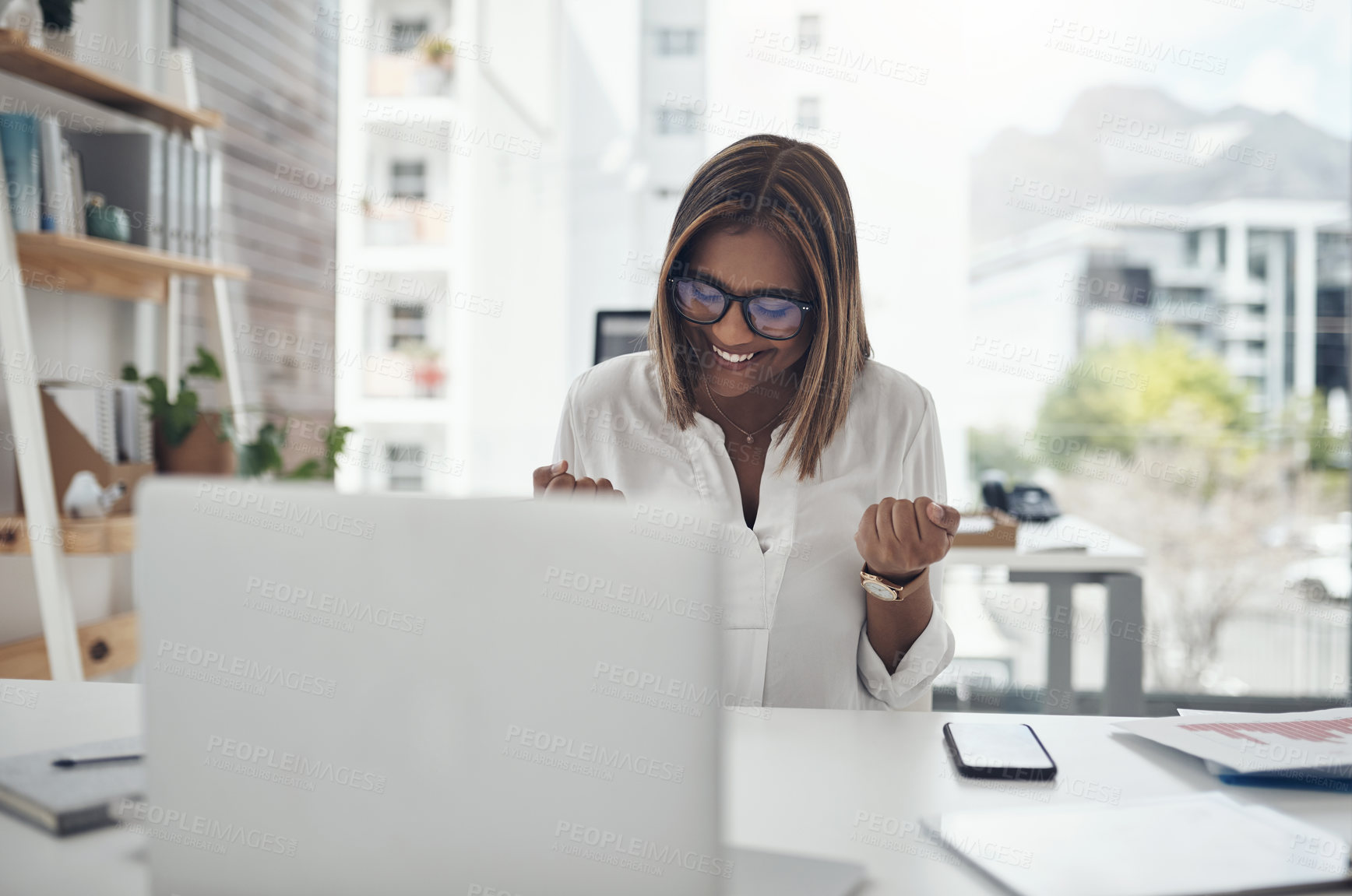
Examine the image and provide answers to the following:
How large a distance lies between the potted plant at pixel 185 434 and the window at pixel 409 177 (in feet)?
6.08

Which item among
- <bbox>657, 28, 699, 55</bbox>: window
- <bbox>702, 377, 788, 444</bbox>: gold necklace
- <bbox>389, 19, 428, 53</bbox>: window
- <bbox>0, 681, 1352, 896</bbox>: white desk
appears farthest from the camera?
<bbox>389, 19, 428, 53</bbox>: window

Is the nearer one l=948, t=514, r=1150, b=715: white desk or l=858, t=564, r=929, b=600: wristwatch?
l=858, t=564, r=929, b=600: wristwatch

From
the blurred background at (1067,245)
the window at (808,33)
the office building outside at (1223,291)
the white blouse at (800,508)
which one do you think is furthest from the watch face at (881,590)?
the window at (808,33)

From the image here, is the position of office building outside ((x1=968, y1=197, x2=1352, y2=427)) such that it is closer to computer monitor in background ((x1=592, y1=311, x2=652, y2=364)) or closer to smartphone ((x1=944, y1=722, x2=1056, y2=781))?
computer monitor in background ((x1=592, y1=311, x2=652, y2=364))

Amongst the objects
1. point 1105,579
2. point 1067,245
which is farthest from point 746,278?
point 1067,245

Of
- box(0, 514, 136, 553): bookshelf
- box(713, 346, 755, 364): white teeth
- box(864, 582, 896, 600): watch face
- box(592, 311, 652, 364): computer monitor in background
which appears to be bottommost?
box(0, 514, 136, 553): bookshelf

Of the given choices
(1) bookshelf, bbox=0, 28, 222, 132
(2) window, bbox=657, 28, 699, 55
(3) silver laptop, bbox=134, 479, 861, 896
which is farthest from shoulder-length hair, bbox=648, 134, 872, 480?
(2) window, bbox=657, 28, 699, 55

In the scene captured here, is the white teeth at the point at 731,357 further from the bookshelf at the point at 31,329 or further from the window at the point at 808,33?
the window at the point at 808,33

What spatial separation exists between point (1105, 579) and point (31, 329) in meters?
2.51

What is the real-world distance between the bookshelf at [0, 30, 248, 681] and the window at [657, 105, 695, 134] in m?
1.70

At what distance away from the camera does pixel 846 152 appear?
134 inches

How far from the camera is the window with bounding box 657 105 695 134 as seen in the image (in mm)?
3553

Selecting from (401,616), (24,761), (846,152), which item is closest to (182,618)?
(401,616)

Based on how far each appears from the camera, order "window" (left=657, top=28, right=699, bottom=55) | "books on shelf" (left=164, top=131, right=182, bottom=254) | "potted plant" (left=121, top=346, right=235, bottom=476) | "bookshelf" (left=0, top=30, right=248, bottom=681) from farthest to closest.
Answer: "window" (left=657, top=28, right=699, bottom=55) < "books on shelf" (left=164, top=131, right=182, bottom=254) < "potted plant" (left=121, top=346, right=235, bottom=476) < "bookshelf" (left=0, top=30, right=248, bottom=681)
